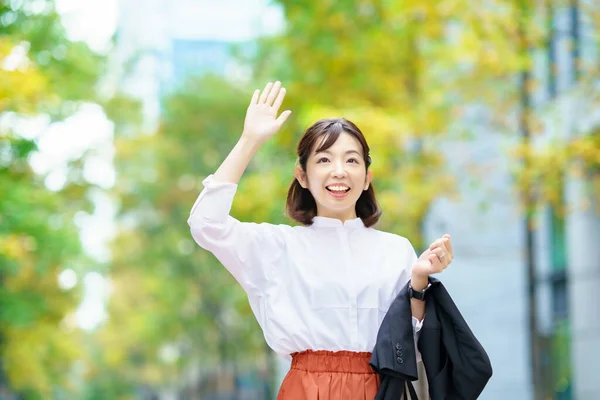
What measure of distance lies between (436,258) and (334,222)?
0.48 meters

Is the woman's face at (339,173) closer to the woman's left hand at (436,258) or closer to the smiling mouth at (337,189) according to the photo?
the smiling mouth at (337,189)

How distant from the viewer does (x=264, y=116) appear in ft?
11.0

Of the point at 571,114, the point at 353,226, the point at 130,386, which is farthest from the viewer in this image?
the point at 130,386

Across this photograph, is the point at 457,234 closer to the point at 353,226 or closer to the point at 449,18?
the point at 449,18

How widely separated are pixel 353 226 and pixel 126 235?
2552 centimetres

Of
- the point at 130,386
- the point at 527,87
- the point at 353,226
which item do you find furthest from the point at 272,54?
the point at 130,386

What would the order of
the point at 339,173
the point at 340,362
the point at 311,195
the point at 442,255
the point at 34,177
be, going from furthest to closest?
the point at 34,177 < the point at 311,195 < the point at 339,173 < the point at 340,362 < the point at 442,255

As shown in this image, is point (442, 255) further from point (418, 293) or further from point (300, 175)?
point (300, 175)

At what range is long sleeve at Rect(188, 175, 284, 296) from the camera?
3.22m

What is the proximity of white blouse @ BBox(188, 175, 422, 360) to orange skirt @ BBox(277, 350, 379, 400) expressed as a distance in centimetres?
4

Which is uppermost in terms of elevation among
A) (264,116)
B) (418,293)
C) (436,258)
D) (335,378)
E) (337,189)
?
(264,116)

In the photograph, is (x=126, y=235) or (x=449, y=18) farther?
(x=126, y=235)

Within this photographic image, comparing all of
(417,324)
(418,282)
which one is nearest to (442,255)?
(418,282)

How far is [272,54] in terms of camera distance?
18.7 metres
